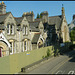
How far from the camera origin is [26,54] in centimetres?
1401

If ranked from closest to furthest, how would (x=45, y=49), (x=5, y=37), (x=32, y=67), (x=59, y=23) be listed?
(x=32, y=67), (x=5, y=37), (x=45, y=49), (x=59, y=23)

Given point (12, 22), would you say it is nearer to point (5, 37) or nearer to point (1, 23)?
point (1, 23)

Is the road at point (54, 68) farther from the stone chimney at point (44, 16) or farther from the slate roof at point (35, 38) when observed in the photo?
the stone chimney at point (44, 16)

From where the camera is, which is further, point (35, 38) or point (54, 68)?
point (35, 38)

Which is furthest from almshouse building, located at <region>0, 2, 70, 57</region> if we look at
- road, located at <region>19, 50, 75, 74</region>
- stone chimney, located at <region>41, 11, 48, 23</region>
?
road, located at <region>19, 50, 75, 74</region>

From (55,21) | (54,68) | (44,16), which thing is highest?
(44,16)

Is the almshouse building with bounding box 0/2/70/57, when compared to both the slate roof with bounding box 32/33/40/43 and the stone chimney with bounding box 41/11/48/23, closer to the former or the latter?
the slate roof with bounding box 32/33/40/43

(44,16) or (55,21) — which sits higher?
(44,16)

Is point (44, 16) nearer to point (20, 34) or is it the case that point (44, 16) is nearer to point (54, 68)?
point (20, 34)

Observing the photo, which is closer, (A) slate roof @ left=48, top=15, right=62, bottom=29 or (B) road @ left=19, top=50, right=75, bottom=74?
(B) road @ left=19, top=50, right=75, bottom=74

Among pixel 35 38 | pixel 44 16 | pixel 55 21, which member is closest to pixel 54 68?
pixel 35 38

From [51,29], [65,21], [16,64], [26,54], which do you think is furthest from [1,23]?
[65,21]

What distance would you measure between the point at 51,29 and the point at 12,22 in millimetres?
15503

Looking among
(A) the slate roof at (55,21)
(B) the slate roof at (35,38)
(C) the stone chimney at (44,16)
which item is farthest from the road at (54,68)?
(A) the slate roof at (55,21)
